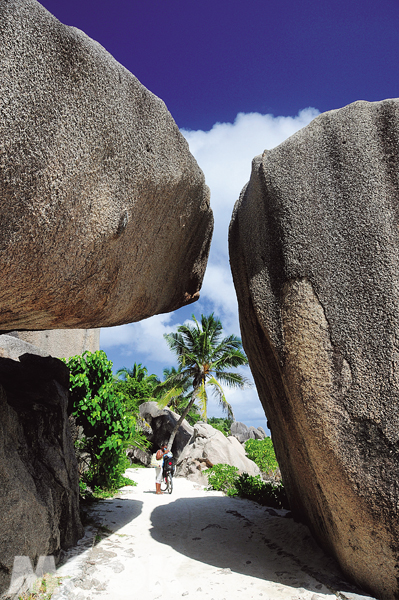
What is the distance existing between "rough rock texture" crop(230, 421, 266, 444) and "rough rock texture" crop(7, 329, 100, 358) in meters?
20.0

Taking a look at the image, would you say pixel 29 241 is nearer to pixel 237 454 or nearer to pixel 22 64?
pixel 22 64

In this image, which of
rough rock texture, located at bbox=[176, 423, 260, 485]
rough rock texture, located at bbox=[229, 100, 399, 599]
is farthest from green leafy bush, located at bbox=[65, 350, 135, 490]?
rough rock texture, located at bbox=[176, 423, 260, 485]

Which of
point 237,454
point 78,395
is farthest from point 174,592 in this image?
point 237,454

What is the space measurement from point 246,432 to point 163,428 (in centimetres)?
1366

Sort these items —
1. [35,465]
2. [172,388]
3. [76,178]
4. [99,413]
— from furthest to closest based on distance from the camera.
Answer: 1. [172,388]
2. [99,413]
3. [35,465]
4. [76,178]

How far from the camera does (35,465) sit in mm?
4461

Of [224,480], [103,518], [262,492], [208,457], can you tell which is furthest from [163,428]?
[103,518]

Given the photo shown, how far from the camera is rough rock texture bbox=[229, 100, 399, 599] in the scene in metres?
3.69

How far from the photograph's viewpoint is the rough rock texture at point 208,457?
1369 centimetres

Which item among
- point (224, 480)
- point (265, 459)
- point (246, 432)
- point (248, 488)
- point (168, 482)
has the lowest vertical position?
point (246, 432)

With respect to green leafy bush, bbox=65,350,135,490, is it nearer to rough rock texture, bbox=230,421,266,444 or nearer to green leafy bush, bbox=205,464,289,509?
green leafy bush, bbox=205,464,289,509

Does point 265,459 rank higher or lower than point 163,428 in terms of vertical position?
higher

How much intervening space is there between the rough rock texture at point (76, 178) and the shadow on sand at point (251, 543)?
3.34m

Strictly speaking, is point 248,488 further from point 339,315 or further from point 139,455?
point 139,455
